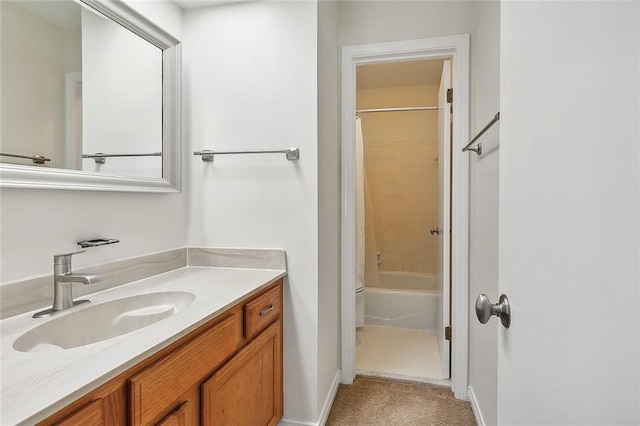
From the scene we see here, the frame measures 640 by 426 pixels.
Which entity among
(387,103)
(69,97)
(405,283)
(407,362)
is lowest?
(407,362)

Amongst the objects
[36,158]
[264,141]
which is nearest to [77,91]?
[36,158]

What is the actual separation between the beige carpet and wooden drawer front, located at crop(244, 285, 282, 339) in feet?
2.45

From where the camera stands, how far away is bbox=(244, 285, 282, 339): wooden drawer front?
1.34 meters

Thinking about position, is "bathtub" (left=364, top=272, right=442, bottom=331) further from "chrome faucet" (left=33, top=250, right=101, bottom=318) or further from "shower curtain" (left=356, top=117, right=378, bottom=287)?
"chrome faucet" (left=33, top=250, right=101, bottom=318)

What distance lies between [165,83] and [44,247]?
0.93m

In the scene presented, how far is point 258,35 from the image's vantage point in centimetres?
176

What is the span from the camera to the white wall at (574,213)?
35 centimetres

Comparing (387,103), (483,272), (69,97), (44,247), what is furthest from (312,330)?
(387,103)

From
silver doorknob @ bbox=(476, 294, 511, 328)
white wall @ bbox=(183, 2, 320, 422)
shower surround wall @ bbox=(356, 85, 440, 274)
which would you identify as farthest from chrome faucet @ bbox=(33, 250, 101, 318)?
shower surround wall @ bbox=(356, 85, 440, 274)

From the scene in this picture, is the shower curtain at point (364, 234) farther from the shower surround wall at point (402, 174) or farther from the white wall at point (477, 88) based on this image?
the white wall at point (477, 88)

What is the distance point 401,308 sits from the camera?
322 cm

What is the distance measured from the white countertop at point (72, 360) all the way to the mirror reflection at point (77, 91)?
1.64 feet

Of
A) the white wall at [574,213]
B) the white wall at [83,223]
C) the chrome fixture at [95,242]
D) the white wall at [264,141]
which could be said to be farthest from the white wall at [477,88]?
the chrome fixture at [95,242]

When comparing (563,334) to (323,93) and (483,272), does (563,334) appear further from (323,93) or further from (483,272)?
(323,93)
